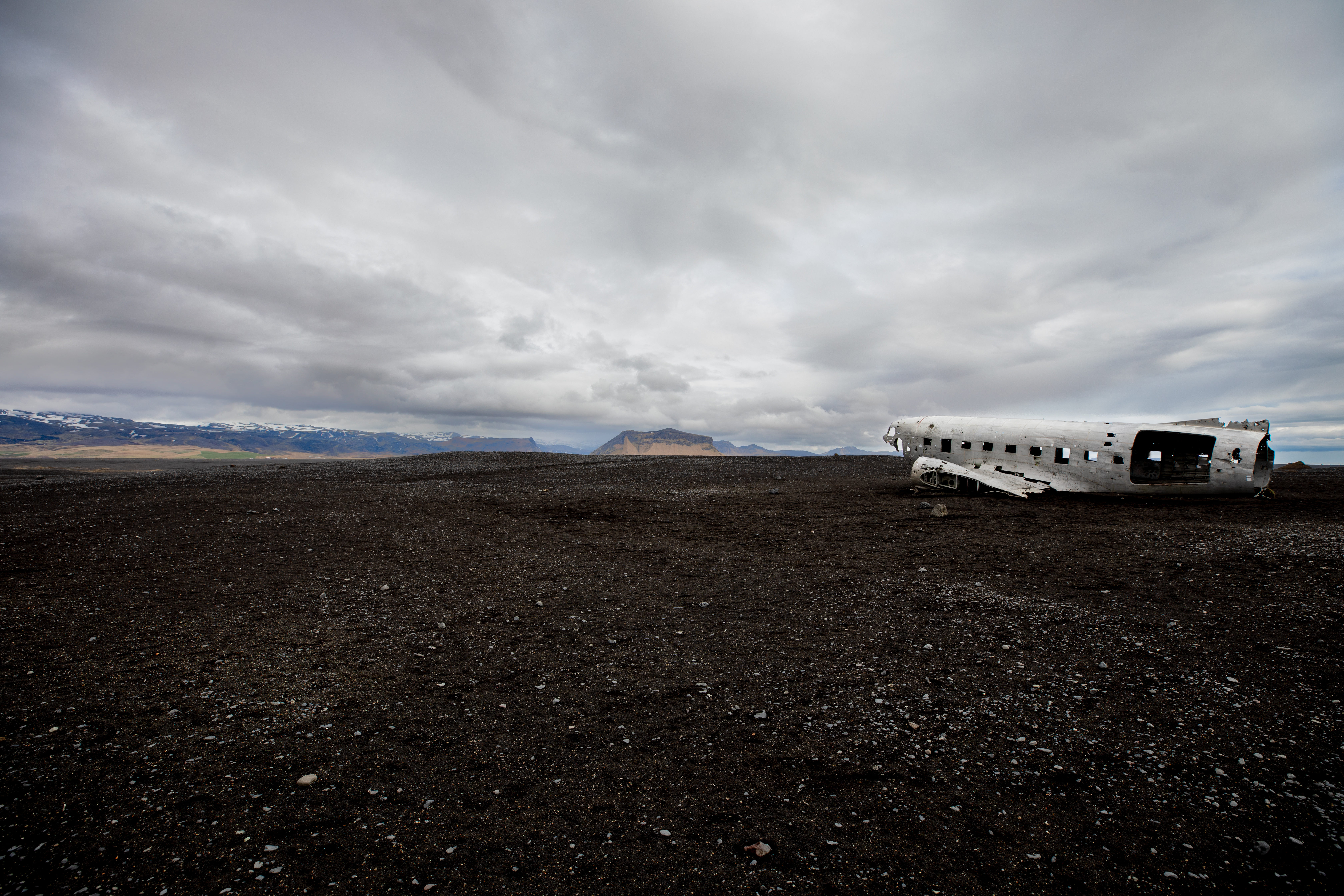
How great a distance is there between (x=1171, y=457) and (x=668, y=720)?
32.9 meters

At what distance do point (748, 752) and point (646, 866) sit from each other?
64.8 inches

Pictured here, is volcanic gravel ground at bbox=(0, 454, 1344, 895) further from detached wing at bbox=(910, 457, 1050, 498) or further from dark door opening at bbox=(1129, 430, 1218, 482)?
dark door opening at bbox=(1129, 430, 1218, 482)

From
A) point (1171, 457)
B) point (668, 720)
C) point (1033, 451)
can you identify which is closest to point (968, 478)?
point (1033, 451)

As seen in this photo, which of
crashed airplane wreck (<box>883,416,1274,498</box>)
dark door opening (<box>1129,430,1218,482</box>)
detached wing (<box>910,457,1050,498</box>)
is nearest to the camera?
crashed airplane wreck (<box>883,416,1274,498</box>)

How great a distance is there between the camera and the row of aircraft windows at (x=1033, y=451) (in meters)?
21.3

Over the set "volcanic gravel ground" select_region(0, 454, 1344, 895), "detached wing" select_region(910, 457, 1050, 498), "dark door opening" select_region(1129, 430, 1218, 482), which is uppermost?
"dark door opening" select_region(1129, 430, 1218, 482)

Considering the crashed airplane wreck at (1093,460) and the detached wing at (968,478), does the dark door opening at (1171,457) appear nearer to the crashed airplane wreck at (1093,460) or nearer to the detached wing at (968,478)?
the crashed airplane wreck at (1093,460)

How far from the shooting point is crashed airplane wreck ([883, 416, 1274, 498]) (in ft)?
66.6

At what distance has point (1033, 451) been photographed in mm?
22766

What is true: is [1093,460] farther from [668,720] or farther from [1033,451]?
[668,720]

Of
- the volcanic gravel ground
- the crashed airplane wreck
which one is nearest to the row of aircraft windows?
the crashed airplane wreck

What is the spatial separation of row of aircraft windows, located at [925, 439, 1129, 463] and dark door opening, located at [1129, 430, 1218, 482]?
0.60 metres

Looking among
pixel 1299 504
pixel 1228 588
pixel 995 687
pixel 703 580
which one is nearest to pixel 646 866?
pixel 995 687

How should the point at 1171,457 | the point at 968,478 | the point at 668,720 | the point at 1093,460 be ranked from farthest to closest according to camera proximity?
1. the point at 1171,457
2. the point at 968,478
3. the point at 1093,460
4. the point at 668,720
